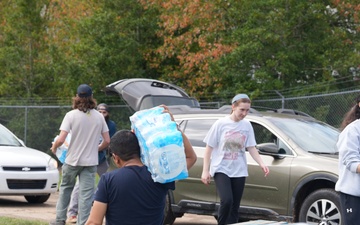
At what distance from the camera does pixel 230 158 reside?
988cm

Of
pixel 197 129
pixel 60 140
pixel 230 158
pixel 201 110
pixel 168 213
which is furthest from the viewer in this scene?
pixel 201 110

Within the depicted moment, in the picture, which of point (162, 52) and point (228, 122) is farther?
point (162, 52)

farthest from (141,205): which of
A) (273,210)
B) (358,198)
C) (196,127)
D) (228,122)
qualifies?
(196,127)

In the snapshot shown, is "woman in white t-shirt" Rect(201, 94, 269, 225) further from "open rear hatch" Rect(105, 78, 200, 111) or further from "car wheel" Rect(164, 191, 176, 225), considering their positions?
"open rear hatch" Rect(105, 78, 200, 111)

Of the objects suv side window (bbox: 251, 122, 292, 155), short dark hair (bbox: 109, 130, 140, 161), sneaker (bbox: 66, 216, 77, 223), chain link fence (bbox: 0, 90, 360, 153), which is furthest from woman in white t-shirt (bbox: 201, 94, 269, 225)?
chain link fence (bbox: 0, 90, 360, 153)

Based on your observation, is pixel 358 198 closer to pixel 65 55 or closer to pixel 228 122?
pixel 228 122

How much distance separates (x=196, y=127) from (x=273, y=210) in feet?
6.23

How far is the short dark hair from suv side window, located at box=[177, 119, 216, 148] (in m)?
6.34

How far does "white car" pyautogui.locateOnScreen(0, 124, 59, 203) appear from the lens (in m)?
14.3

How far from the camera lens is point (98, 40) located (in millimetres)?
24062

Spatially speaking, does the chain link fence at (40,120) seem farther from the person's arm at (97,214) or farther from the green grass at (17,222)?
the person's arm at (97,214)

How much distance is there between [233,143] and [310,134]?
1.86m

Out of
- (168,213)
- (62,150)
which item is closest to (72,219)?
(168,213)

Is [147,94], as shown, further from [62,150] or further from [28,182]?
[62,150]
